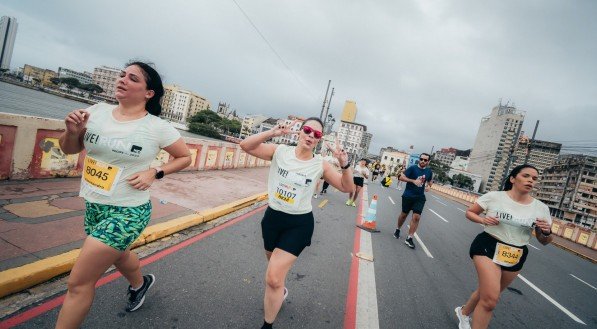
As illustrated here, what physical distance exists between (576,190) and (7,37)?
942 ft

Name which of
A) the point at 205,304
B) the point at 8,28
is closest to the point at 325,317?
the point at 205,304

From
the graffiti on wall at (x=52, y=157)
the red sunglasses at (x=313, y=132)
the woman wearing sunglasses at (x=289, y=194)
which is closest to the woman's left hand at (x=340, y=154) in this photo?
the woman wearing sunglasses at (x=289, y=194)

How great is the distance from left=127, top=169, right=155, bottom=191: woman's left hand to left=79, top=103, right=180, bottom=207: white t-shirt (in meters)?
0.07

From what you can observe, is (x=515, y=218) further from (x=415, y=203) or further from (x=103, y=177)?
(x=103, y=177)

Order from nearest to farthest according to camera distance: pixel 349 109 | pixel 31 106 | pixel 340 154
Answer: pixel 340 154
pixel 31 106
pixel 349 109

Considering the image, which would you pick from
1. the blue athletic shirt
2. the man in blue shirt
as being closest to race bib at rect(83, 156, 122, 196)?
the man in blue shirt

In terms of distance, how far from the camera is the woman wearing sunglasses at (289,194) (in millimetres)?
2621

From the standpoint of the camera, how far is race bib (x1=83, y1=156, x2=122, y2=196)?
2205mm

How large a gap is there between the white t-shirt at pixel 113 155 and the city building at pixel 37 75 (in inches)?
6963

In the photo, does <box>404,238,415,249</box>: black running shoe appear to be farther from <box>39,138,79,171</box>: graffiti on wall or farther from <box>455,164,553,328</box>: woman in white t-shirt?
<box>39,138,79,171</box>: graffiti on wall

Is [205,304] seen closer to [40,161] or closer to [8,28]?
[40,161]

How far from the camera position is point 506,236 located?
10.7ft

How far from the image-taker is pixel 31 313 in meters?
2.51

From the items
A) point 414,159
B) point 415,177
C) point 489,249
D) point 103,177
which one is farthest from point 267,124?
point 103,177
